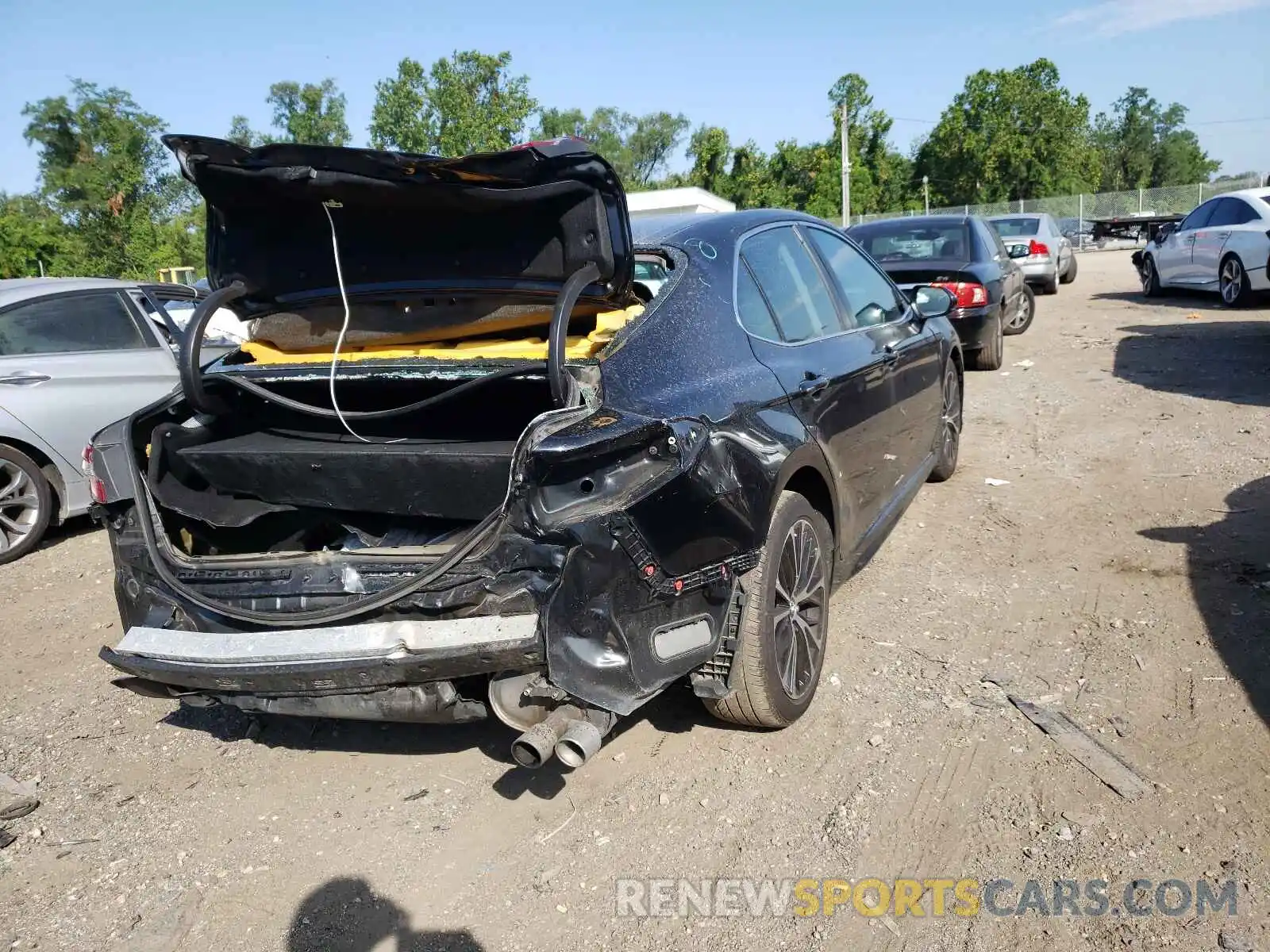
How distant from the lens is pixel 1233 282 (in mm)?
12727

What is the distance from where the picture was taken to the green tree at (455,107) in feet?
155

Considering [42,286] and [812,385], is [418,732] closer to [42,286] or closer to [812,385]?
[812,385]

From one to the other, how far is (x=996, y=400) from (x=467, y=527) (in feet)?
21.8

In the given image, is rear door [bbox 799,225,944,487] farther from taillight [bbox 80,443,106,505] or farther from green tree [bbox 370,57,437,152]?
green tree [bbox 370,57,437,152]

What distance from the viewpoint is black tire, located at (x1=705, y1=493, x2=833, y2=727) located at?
3027 millimetres

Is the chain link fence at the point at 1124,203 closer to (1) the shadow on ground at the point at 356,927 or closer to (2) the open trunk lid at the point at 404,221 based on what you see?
(2) the open trunk lid at the point at 404,221

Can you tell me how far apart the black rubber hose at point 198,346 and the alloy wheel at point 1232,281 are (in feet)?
43.1

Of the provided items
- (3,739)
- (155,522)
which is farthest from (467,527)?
(3,739)

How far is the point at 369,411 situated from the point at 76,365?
386 cm

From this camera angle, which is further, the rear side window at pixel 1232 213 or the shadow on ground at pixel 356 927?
the rear side window at pixel 1232 213

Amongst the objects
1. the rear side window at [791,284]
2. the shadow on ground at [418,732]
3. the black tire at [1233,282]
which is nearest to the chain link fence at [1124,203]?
the black tire at [1233,282]

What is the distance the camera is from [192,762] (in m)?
3.50

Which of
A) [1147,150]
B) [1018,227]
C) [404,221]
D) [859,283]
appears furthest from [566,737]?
[1147,150]

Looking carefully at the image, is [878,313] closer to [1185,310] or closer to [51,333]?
[51,333]
